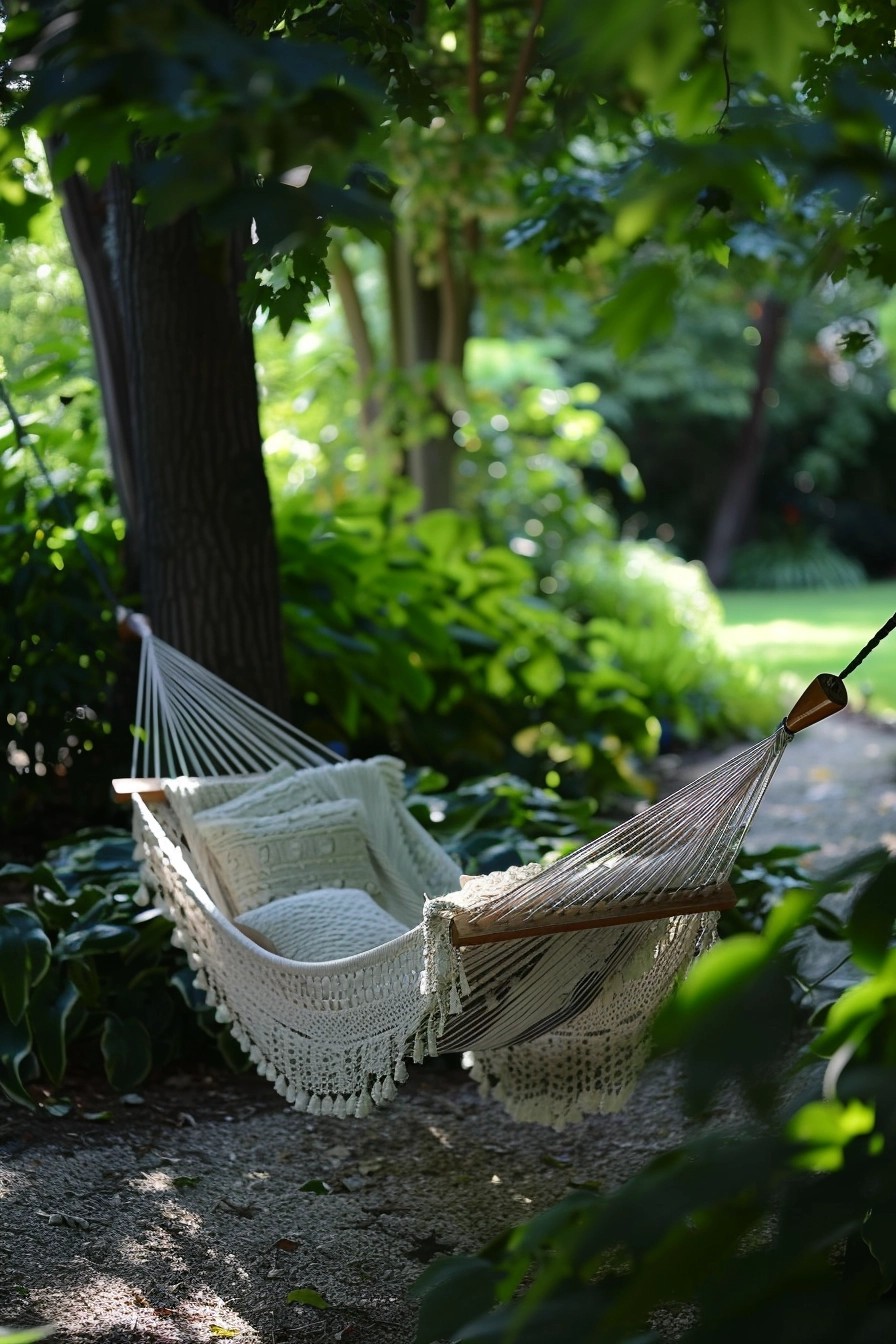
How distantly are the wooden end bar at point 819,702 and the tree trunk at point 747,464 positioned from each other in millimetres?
11931

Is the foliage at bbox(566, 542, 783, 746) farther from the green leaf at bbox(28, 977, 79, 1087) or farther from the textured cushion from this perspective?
the green leaf at bbox(28, 977, 79, 1087)

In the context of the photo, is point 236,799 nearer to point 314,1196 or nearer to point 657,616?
point 314,1196

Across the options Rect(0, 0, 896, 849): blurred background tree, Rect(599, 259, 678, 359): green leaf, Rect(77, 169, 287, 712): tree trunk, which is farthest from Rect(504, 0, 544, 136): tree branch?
Rect(599, 259, 678, 359): green leaf

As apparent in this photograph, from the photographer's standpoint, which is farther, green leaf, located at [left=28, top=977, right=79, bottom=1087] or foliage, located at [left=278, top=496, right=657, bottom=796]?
foliage, located at [left=278, top=496, right=657, bottom=796]

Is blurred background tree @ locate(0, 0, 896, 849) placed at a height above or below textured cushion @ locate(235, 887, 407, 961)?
above

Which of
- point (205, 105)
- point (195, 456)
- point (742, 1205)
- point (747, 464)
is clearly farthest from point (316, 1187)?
point (747, 464)

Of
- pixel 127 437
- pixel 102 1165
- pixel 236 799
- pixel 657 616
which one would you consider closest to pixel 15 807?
pixel 127 437

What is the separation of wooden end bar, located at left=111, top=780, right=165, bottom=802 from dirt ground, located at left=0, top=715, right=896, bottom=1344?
493mm

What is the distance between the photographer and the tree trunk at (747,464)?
12.8 metres

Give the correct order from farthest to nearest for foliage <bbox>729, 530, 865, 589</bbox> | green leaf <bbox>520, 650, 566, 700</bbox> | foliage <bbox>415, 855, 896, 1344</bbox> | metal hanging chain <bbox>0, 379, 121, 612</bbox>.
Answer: foliage <bbox>729, 530, 865, 589</bbox> < green leaf <bbox>520, 650, 566, 700</bbox> < metal hanging chain <bbox>0, 379, 121, 612</bbox> < foliage <bbox>415, 855, 896, 1344</bbox>

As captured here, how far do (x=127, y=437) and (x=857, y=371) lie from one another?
12.3 metres

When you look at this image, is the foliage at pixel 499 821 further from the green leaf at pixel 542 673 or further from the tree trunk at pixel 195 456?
the green leaf at pixel 542 673

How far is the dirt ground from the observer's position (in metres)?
1.51

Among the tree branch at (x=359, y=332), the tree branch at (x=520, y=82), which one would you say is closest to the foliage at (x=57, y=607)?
the tree branch at (x=520, y=82)
